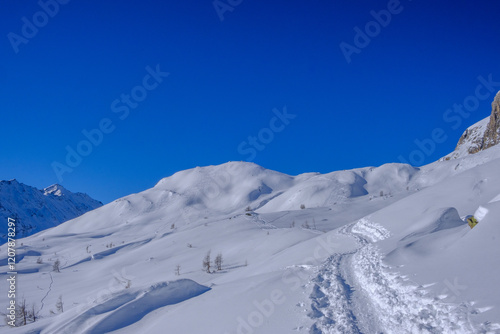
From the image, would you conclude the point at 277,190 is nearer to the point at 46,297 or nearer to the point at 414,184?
the point at 414,184

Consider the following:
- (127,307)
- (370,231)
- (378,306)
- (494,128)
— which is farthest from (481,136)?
(127,307)

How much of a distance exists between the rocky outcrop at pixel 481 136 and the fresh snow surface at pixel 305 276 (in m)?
24.5

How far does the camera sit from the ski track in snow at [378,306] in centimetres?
477

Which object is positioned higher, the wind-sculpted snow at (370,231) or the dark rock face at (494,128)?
the dark rock face at (494,128)

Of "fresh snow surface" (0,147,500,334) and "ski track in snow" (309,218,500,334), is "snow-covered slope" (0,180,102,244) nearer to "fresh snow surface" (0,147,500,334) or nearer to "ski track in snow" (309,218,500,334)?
"fresh snow surface" (0,147,500,334)

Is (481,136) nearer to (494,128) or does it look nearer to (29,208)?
(494,128)

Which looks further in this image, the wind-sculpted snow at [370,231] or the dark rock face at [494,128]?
the dark rock face at [494,128]

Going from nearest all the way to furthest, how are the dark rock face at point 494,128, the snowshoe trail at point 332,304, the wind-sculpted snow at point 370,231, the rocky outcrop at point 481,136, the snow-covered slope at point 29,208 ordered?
1. the snowshoe trail at point 332,304
2. the wind-sculpted snow at point 370,231
3. the dark rock face at point 494,128
4. the rocky outcrop at point 481,136
5. the snow-covered slope at point 29,208

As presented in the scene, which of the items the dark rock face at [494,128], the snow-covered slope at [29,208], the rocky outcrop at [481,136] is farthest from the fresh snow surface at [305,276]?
the snow-covered slope at [29,208]

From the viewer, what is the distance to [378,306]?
591 cm

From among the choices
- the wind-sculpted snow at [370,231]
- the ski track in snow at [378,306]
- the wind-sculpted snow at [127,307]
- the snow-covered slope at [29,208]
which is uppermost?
the snow-covered slope at [29,208]

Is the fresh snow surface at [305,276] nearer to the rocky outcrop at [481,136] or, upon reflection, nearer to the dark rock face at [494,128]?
the dark rock face at [494,128]

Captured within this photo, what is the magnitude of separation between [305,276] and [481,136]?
2433 inches

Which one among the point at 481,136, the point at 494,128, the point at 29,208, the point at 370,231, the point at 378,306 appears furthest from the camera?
the point at 29,208
